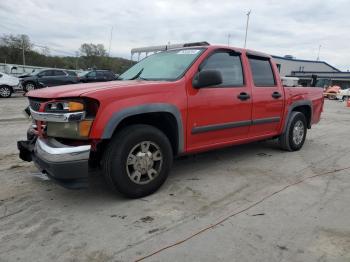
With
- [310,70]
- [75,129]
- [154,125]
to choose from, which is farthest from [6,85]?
[310,70]

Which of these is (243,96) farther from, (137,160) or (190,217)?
(190,217)

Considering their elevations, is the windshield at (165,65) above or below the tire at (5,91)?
above

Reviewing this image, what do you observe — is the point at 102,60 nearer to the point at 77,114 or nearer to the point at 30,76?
the point at 30,76

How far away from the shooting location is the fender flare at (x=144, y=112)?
3.50 meters

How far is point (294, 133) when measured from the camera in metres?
6.38

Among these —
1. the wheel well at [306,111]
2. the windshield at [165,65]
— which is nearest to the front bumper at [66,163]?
the windshield at [165,65]

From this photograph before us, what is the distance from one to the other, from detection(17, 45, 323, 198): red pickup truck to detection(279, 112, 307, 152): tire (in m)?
0.53

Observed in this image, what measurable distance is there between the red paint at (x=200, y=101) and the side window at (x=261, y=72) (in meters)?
0.10

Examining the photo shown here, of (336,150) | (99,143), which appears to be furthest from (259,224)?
(336,150)

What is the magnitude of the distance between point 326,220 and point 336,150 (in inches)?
148

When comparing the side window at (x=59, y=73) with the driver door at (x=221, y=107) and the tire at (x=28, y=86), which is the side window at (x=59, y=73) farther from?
the driver door at (x=221, y=107)

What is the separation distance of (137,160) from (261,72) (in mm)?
2804

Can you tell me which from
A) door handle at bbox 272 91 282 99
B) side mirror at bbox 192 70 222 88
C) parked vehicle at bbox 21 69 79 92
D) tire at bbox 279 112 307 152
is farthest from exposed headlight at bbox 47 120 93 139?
parked vehicle at bbox 21 69 79 92

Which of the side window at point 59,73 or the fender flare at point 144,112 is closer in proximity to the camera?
the fender flare at point 144,112
